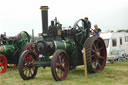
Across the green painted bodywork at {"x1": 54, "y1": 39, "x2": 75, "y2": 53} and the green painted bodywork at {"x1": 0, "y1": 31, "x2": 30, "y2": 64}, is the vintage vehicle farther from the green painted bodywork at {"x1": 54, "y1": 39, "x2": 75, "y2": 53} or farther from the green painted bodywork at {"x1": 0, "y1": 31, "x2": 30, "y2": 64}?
the green painted bodywork at {"x1": 54, "y1": 39, "x2": 75, "y2": 53}

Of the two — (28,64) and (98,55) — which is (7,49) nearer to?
(28,64)

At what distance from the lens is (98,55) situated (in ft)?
27.4

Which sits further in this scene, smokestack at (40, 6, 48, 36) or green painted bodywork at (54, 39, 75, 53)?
smokestack at (40, 6, 48, 36)

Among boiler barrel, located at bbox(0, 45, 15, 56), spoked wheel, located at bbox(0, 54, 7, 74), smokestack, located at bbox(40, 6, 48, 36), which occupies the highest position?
smokestack, located at bbox(40, 6, 48, 36)

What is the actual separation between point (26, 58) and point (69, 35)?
178 cm

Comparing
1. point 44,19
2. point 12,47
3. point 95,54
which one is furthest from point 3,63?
point 95,54

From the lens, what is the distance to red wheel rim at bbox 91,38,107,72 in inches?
323

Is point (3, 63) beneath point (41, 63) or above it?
beneath

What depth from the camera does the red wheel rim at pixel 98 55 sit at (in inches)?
323

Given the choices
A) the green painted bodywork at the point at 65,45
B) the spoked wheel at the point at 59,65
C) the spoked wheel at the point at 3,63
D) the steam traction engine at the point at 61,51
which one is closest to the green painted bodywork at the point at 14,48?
the spoked wheel at the point at 3,63

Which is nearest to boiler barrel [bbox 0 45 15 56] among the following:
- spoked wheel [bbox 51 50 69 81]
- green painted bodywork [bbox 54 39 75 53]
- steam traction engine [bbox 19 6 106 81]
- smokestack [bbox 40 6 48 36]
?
steam traction engine [bbox 19 6 106 81]

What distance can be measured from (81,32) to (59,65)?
1.93 metres

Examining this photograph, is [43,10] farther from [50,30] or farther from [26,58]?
[26,58]

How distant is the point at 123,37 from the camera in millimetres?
14391
